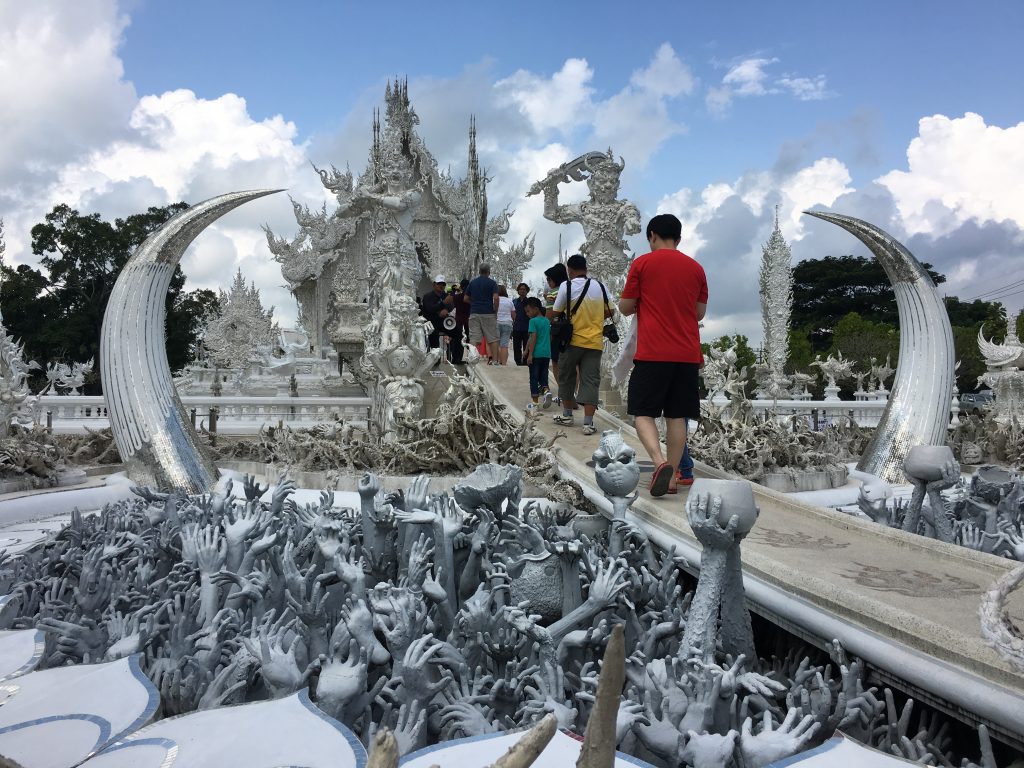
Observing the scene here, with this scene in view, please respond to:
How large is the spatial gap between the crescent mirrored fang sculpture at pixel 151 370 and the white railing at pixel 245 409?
3.56 metres

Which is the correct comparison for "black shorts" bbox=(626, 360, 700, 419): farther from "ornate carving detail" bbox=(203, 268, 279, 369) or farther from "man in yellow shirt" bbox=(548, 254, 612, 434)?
"ornate carving detail" bbox=(203, 268, 279, 369)

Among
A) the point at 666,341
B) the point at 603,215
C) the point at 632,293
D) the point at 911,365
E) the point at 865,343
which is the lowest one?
the point at 911,365

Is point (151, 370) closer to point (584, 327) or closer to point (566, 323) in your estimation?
point (566, 323)

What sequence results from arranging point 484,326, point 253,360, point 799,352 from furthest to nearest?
point 799,352, point 253,360, point 484,326

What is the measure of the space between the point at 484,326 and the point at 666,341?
19.4ft

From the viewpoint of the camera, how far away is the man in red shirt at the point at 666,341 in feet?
13.3

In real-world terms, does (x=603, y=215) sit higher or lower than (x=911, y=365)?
higher

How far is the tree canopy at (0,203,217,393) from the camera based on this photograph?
27.0 m

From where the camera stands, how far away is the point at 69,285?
2859 cm

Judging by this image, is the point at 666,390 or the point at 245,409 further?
the point at 245,409

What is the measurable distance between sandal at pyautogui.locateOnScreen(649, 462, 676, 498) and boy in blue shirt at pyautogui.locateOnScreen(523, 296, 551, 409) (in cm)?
321

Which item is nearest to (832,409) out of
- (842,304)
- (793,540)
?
(793,540)

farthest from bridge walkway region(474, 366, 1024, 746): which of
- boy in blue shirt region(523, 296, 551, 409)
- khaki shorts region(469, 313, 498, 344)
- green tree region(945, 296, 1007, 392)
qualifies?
green tree region(945, 296, 1007, 392)

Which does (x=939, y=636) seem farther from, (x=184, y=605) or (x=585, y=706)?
(x=184, y=605)
